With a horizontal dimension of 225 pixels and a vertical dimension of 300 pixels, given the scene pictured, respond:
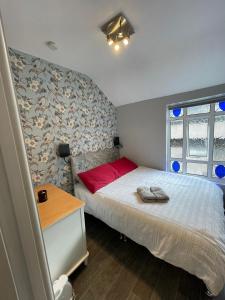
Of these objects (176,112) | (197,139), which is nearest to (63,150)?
(176,112)

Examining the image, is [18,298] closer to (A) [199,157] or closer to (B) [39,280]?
(B) [39,280]

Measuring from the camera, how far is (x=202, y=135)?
2.39m

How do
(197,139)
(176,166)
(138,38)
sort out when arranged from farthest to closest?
(176,166), (197,139), (138,38)

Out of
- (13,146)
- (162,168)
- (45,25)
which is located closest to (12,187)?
(13,146)

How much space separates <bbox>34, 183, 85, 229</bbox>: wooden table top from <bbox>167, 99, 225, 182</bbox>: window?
2.02 metres

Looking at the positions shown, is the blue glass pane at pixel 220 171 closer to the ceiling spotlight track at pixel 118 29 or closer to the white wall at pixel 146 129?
the white wall at pixel 146 129

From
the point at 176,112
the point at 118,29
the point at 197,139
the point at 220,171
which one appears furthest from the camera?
A: the point at 176,112

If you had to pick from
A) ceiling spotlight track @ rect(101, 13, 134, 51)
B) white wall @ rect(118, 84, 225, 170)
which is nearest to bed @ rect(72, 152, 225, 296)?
white wall @ rect(118, 84, 225, 170)

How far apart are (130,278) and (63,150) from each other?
5.54ft

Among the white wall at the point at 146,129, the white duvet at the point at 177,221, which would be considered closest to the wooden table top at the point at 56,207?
the white duvet at the point at 177,221

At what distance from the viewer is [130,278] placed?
1.36 metres

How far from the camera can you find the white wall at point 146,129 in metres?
2.58

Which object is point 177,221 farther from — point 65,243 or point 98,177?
point 98,177

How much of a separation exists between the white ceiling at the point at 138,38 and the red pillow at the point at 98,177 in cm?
160
